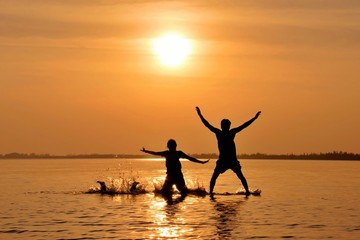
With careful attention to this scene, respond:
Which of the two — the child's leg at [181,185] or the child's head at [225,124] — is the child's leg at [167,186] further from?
the child's head at [225,124]

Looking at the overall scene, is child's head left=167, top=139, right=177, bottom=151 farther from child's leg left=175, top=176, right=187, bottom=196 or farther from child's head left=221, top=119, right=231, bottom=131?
child's head left=221, top=119, right=231, bottom=131

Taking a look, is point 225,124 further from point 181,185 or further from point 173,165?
point 181,185

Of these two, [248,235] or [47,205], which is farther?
[47,205]

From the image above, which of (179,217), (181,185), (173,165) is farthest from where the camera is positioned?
(181,185)

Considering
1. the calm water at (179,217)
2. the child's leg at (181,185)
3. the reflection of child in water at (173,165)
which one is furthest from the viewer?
the child's leg at (181,185)

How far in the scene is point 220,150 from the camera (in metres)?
25.9

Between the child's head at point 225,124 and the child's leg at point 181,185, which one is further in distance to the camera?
the child's leg at point 181,185

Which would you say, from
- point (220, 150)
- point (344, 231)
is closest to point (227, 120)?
point (220, 150)

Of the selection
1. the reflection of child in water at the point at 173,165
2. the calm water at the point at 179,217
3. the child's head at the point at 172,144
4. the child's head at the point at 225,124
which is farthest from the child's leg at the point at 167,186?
the child's head at the point at 225,124

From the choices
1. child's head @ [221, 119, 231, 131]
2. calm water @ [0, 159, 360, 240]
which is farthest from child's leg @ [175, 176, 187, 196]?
child's head @ [221, 119, 231, 131]

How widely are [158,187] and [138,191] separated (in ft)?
2.58

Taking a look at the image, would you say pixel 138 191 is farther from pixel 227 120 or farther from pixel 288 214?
pixel 288 214

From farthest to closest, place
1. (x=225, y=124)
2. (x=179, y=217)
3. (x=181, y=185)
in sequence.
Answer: (x=181, y=185) → (x=225, y=124) → (x=179, y=217)

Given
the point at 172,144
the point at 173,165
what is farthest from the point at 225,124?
the point at 173,165
